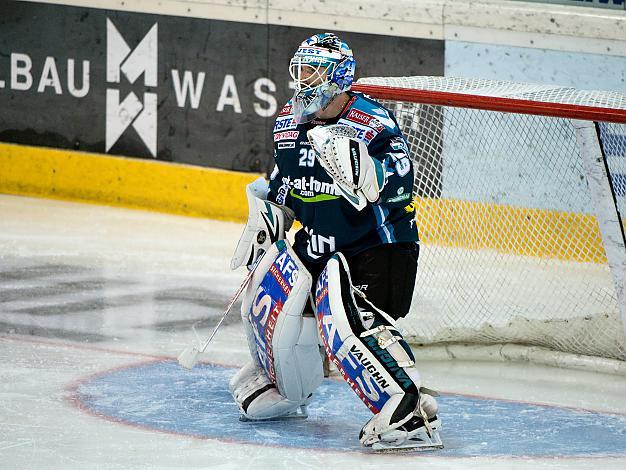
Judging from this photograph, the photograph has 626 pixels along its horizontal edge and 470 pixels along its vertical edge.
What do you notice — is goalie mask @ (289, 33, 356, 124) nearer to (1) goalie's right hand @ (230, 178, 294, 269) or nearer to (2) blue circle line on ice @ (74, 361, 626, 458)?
(1) goalie's right hand @ (230, 178, 294, 269)

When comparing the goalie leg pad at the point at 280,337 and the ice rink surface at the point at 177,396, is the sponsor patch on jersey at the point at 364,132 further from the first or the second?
the ice rink surface at the point at 177,396

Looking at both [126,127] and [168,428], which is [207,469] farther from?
[126,127]

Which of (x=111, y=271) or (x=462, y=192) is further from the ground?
(x=462, y=192)

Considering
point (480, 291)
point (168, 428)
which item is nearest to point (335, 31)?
point (480, 291)

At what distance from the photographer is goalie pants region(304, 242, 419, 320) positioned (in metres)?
4.34

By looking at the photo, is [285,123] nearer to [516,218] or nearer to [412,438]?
[412,438]

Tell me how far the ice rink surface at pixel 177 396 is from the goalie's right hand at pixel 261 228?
1.67 feet

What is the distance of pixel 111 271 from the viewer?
7.18m

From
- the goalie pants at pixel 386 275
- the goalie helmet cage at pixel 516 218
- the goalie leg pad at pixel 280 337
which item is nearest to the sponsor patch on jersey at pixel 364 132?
the goalie pants at pixel 386 275

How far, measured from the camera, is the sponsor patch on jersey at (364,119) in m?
4.29

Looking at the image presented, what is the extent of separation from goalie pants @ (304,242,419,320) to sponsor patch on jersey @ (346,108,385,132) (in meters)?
0.36

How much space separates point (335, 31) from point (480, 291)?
3.04 m

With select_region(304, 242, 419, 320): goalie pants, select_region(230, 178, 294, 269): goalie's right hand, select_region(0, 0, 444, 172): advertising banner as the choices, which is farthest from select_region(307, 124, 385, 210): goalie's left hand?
select_region(0, 0, 444, 172): advertising banner

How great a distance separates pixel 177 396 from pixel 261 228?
664 millimetres
